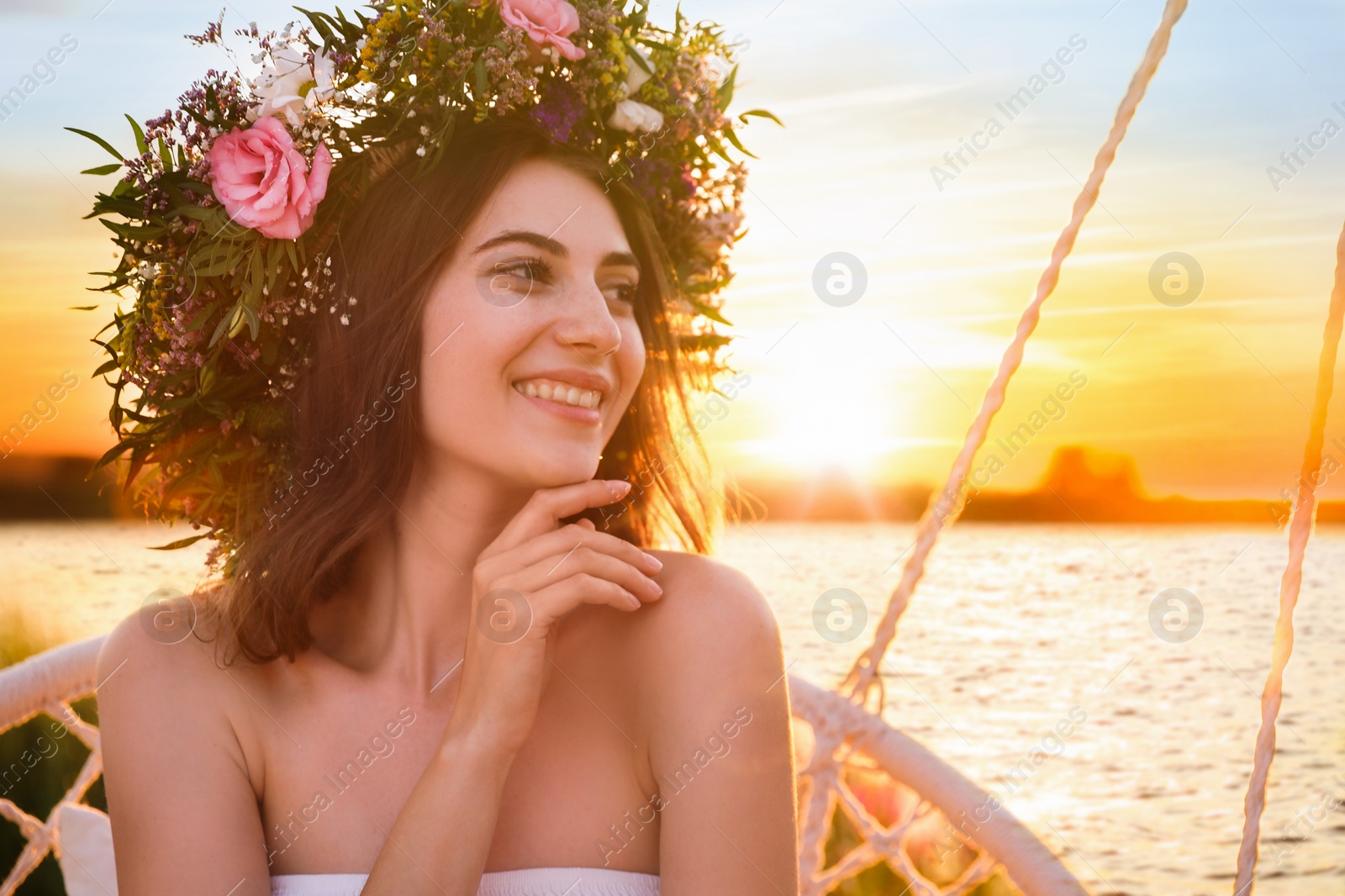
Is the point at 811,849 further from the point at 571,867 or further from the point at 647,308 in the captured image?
the point at 647,308

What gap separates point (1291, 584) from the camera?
1.57m

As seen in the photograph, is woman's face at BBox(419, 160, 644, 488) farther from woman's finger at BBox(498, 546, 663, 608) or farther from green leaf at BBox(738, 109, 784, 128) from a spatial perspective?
green leaf at BBox(738, 109, 784, 128)

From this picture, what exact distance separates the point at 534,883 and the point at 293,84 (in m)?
1.38

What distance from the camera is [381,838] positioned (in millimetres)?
1654

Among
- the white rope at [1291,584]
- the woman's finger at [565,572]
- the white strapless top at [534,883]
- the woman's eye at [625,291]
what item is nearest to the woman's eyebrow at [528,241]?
the woman's eye at [625,291]

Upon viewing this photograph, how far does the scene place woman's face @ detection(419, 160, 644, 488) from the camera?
1584 millimetres

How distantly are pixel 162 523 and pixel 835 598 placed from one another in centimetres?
132

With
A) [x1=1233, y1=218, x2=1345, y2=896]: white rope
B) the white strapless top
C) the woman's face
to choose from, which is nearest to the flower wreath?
the woman's face

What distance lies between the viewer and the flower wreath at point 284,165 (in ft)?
5.62

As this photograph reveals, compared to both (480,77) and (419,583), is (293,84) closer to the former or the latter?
(480,77)

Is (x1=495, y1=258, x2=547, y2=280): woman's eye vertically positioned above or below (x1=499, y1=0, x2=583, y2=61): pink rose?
below

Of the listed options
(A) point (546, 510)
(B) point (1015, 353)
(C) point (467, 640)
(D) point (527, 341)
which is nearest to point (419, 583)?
(C) point (467, 640)

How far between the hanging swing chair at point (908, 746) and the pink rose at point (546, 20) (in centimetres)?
90

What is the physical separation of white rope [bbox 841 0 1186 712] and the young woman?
245mm
